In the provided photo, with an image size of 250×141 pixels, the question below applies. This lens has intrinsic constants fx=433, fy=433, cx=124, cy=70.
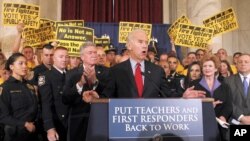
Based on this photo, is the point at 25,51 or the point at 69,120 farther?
the point at 25,51

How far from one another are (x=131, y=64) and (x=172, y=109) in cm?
86

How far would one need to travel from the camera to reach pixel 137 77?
3.85 m

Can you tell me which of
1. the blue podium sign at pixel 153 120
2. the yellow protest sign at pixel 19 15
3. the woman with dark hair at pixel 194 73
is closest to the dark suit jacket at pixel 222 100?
the woman with dark hair at pixel 194 73

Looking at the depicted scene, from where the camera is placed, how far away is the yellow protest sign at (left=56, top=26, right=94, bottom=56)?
6875 millimetres

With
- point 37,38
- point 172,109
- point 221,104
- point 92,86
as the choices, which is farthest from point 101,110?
point 37,38

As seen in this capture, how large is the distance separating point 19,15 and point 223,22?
12.3 ft

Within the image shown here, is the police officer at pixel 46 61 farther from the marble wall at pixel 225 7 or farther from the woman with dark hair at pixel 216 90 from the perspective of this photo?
the marble wall at pixel 225 7

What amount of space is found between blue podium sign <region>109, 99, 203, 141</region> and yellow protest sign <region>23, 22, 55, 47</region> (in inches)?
181

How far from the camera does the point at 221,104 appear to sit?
496 centimetres

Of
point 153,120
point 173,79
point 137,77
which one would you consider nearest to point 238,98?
point 173,79

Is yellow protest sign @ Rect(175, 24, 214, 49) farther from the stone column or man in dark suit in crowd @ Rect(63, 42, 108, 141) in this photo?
man in dark suit in crowd @ Rect(63, 42, 108, 141)

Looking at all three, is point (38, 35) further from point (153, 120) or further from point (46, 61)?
point (153, 120)

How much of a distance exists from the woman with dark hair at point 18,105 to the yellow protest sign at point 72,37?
2.23 metres

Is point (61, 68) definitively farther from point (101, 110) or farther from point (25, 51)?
point (25, 51)
